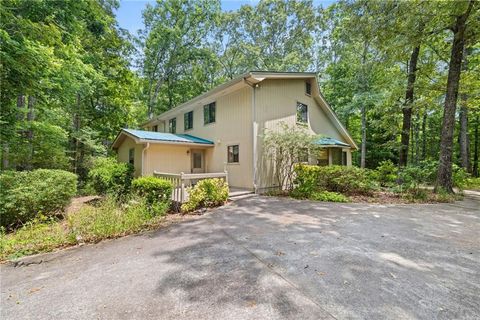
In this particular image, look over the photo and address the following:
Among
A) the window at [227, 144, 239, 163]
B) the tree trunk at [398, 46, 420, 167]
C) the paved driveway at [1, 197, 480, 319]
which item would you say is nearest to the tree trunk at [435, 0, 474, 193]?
the tree trunk at [398, 46, 420, 167]

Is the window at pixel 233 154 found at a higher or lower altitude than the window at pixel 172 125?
lower

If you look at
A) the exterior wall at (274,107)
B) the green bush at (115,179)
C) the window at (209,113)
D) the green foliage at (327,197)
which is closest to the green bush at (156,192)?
the green bush at (115,179)

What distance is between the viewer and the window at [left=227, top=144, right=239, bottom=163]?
11094 mm

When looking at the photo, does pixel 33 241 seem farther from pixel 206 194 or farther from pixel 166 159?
pixel 166 159

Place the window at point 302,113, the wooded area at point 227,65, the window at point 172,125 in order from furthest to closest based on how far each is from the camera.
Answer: the window at point 172,125
the window at point 302,113
the wooded area at point 227,65

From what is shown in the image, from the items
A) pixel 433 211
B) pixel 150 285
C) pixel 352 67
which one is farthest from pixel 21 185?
pixel 352 67

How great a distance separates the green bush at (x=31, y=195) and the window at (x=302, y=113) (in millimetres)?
10729

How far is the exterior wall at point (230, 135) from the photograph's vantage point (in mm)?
10383

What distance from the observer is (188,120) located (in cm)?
1480

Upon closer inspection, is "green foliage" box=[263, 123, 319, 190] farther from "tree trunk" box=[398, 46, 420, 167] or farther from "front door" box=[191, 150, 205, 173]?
"tree trunk" box=[398, 46, 420, 167]

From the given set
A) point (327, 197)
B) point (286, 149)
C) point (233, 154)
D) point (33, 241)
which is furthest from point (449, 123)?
point (33, 241)

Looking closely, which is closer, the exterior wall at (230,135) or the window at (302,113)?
the exterior wall at (230,135)

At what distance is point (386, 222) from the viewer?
5.76 meters

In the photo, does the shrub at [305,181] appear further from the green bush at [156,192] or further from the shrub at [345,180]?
the green bush at [156,192]
